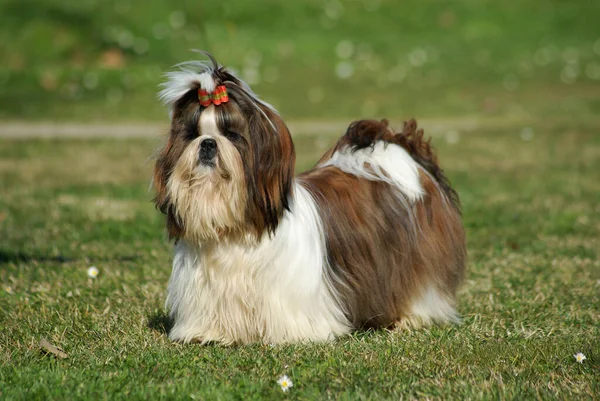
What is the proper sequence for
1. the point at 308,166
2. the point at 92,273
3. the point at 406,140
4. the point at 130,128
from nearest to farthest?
the point at 406,140 < the point at 92,273 < the point at 308,166 < the point at 130,128

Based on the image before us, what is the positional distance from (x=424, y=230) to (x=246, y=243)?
4.14ft

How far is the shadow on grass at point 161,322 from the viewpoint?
5.57 meters

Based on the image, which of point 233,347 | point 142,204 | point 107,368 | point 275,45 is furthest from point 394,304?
point 275,45

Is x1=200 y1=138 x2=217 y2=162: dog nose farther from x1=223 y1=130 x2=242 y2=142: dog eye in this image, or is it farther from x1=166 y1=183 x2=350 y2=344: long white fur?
x1=166 y1=183 x2=350 y2=344: long white fur

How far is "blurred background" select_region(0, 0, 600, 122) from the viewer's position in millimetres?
18906

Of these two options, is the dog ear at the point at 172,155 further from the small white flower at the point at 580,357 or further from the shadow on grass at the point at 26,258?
the shadow on grass at the point at 26,258

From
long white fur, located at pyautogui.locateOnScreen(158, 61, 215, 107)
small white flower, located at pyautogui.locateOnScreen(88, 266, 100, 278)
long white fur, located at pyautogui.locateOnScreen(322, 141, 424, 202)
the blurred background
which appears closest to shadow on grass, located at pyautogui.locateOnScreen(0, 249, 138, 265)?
small white flower, located at pyautogui.locateOnScreen(88, 266, 100, 278)

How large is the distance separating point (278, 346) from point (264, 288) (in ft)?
1.07

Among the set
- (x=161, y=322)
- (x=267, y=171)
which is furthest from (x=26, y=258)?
(x=267, y=171)

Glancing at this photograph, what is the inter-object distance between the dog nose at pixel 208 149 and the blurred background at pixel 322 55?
43.6ft

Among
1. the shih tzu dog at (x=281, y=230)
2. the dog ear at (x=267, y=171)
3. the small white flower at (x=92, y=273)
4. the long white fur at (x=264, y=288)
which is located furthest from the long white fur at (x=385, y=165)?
the small white flower at (x=92, y=273)

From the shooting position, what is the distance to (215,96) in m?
4.70

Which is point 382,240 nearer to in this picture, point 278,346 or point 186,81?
point 278,346

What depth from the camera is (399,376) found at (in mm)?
4520
